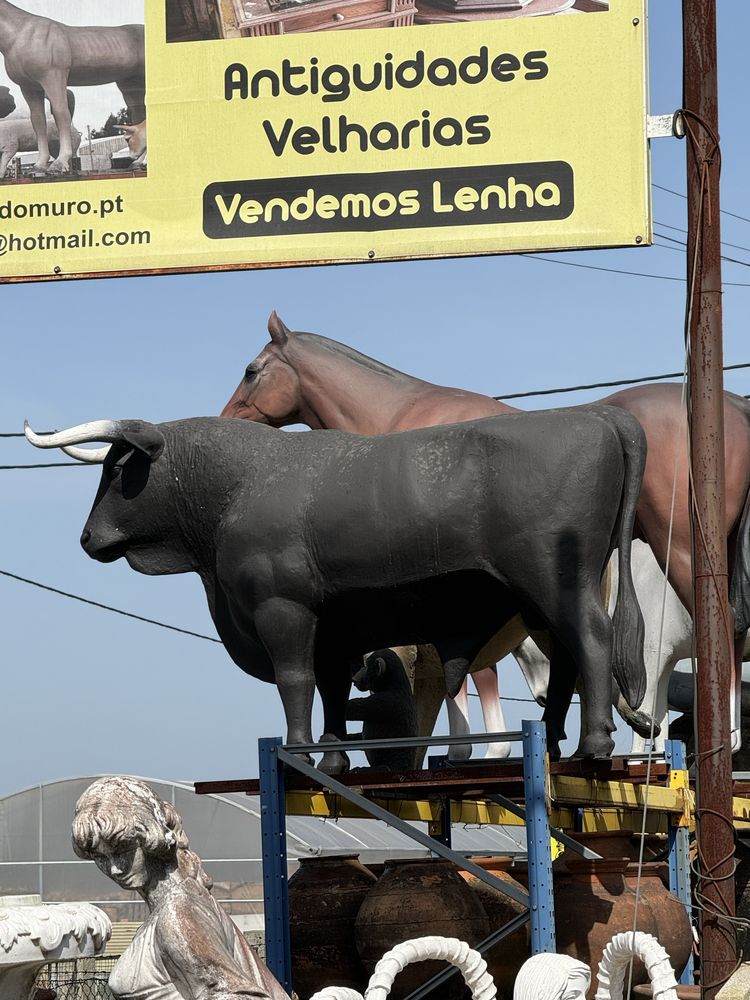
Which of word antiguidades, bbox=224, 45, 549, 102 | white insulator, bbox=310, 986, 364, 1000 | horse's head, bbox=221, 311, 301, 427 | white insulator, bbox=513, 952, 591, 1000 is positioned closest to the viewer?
white insulator, bbox=513, 952, 591, 1000

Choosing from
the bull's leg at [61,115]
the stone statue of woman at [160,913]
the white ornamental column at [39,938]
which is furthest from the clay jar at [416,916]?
the bull's leg at [61,115]

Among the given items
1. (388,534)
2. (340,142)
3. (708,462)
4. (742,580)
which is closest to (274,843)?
(388,534)

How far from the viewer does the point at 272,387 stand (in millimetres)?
10469

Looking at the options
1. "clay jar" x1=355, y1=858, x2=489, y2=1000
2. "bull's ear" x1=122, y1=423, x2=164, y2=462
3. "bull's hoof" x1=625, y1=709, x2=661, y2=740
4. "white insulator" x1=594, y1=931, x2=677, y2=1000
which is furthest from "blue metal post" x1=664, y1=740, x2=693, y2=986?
"bull's ear" x1=122, y1=423, x2=164, y2=462

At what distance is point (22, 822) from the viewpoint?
74.8 ft

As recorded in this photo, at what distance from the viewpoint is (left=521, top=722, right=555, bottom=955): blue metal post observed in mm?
6543

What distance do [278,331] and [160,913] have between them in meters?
7.04

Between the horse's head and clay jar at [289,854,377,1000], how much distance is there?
3680 millimetres

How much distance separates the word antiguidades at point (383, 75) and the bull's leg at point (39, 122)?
3.81 ft

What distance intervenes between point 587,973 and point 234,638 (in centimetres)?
384

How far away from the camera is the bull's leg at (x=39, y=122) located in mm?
9312

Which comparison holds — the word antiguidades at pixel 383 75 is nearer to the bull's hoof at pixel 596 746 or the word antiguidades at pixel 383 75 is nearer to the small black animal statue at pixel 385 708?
the small black animal statue at pixel 385 708

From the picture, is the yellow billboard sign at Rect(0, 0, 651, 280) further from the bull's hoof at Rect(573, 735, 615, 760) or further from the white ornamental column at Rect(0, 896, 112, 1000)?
the white ornamental column at Rect(0, 896, 112, 1000)

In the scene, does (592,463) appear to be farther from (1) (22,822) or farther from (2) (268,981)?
(1) (22,822)
